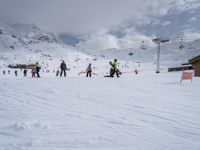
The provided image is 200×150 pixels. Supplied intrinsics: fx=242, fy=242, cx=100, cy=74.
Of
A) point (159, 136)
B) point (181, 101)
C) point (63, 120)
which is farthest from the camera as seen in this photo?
point (181, 101)

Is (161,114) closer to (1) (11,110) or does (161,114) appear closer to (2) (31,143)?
(2) (31,143)

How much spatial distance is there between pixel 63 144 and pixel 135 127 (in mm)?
1766

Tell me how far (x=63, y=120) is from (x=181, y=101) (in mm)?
4670

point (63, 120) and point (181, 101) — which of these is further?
point (181, 101)

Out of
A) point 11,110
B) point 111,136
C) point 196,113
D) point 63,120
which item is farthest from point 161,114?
point 11,110

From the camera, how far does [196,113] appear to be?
6.73 meters

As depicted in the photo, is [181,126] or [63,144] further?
[181,126]

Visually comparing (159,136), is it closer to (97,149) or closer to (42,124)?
(97,149)

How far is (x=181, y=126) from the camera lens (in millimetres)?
5508

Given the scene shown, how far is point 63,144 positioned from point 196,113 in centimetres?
403

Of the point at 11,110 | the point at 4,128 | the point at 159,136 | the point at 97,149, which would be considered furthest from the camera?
the point at 11,110

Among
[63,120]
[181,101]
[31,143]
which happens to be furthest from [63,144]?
[181,101]

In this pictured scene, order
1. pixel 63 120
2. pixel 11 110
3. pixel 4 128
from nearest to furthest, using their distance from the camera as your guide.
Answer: pixel 4 128, pixel 63 120, pixel 11 110

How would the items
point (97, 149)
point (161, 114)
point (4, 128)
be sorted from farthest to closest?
1. point (161, 114)
2. point (4, 128)
3. point (97, 149)
